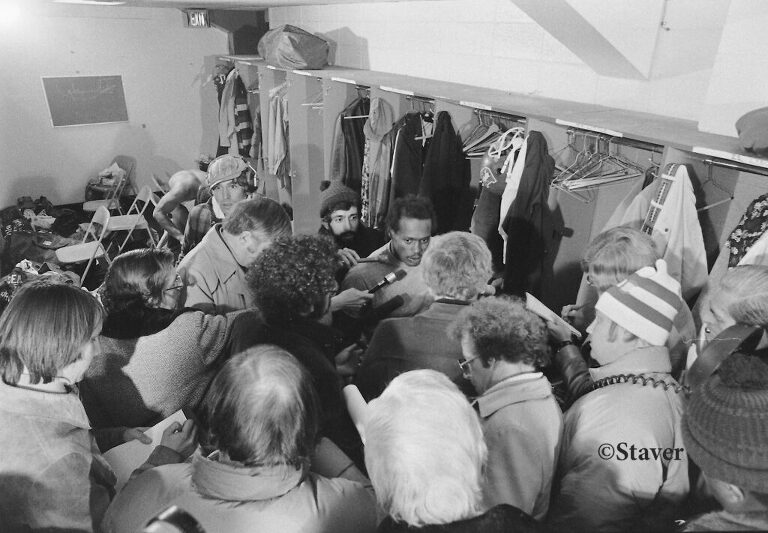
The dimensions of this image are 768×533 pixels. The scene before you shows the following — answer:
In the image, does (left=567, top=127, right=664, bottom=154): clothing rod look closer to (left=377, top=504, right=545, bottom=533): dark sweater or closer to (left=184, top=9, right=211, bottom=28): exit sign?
(left=377, top=504, right=545, bottom=533): dark sweater

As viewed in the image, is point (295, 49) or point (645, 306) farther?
point (295, 49)

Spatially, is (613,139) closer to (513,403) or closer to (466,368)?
(466,368)

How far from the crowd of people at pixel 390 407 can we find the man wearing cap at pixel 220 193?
1.37 meters

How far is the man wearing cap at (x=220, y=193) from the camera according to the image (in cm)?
318

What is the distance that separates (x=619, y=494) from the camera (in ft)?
4.13

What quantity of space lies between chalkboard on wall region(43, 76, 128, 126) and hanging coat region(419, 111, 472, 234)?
5143mm

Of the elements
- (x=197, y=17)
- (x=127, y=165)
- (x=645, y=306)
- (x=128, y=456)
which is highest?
Answer: (x=197, y=17)

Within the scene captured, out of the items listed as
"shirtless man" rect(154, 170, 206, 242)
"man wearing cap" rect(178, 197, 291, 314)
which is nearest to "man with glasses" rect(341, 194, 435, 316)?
"man wearing cap" rect(178, 197, 291, 314)

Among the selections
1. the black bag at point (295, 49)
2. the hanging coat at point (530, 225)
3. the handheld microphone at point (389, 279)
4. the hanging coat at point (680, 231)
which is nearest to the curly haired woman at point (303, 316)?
the handheld microphone at point (389, 279)

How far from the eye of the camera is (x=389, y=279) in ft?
7.95

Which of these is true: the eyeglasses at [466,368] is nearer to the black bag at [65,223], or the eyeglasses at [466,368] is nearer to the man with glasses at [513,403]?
the man with glasses at [513,403]

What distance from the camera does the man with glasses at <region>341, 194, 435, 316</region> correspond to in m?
2.41

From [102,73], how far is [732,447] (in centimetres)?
741

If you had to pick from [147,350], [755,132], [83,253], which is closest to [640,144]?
[755,132]
